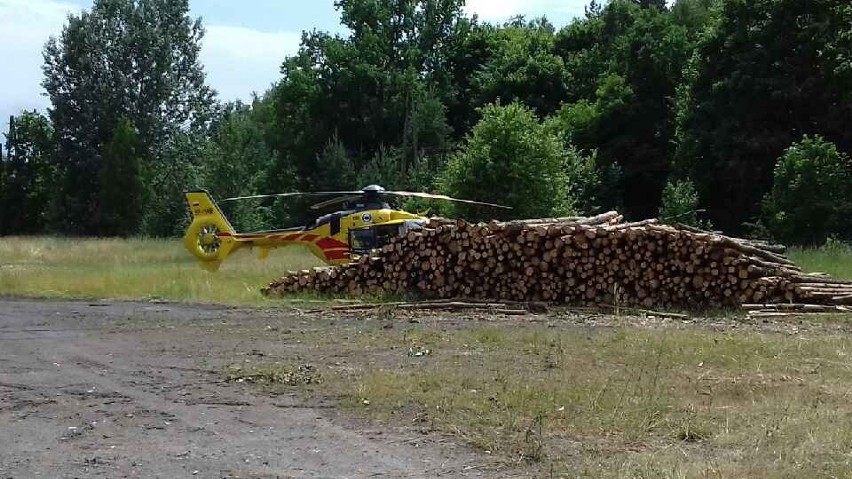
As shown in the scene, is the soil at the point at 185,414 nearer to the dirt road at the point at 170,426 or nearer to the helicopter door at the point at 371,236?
the dirt road at the point at 170,426

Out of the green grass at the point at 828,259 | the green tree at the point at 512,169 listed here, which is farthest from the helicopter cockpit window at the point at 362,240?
the green tree at the point at 512,169

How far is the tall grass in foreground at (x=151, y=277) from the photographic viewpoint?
682 inches

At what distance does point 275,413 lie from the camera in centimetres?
730

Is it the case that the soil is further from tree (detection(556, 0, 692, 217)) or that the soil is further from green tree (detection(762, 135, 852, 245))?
tree (detection(556, 0, 692, 217))

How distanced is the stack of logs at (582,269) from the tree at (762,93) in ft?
62.7

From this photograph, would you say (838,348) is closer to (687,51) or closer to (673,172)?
(673,172)

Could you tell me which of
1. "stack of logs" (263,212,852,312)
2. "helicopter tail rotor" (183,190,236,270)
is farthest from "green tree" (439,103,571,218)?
"stack of logs" (263,212,852,312)

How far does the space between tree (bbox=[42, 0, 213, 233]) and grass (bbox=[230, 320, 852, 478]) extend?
44339mm

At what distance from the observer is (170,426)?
689cm

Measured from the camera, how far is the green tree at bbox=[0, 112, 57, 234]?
5594cm

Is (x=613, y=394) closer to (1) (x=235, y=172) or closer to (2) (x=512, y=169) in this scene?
(2) (x=512, y=169)

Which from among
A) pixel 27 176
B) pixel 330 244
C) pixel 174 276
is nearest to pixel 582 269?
pixel 330 244

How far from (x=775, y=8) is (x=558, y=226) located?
22.5 meters

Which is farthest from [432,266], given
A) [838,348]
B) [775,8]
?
[775,8]
